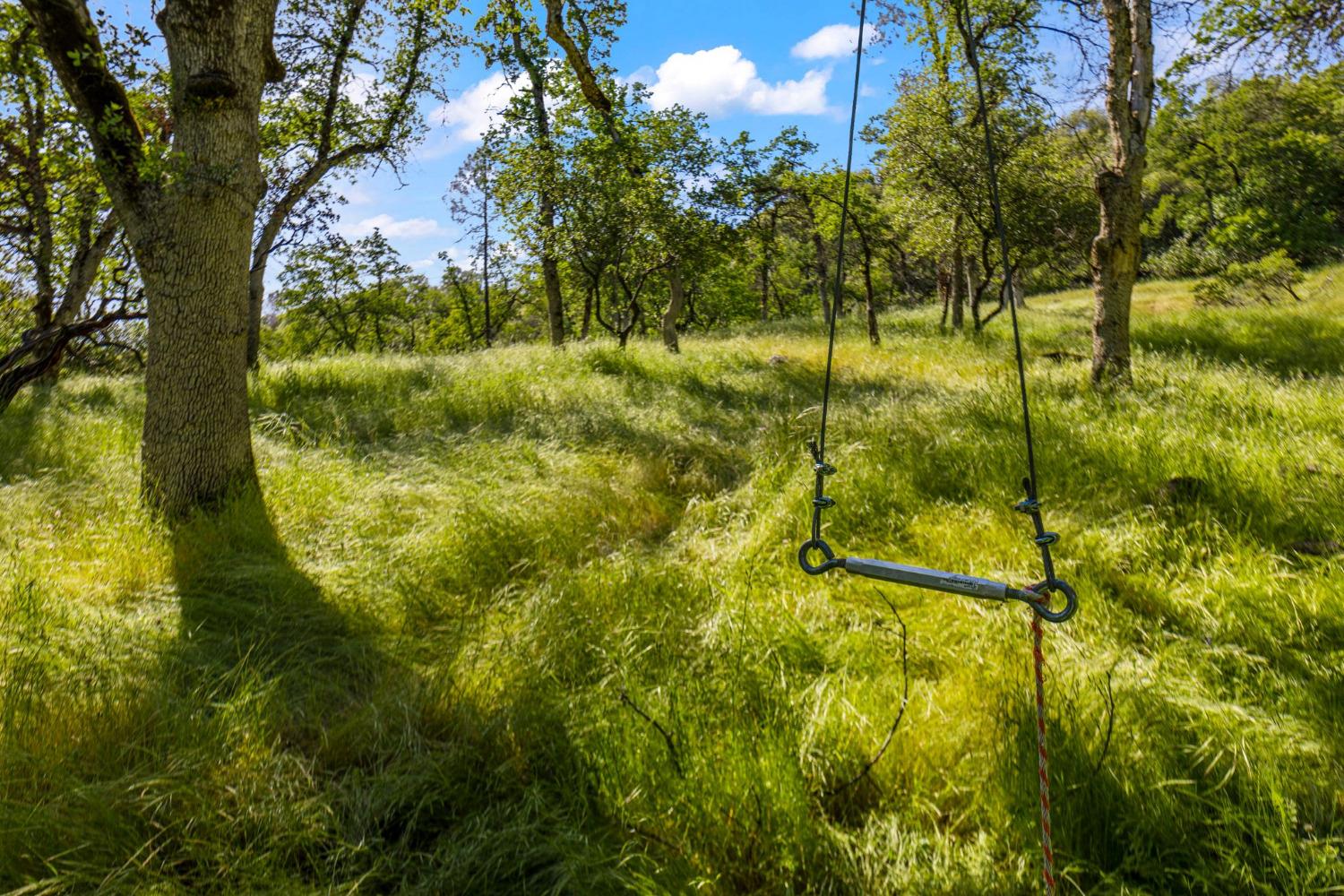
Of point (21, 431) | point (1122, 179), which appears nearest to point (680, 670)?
point (21, 431)

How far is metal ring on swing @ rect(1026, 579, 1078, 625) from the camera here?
1947 mm

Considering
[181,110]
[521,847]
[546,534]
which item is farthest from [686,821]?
[181,110]

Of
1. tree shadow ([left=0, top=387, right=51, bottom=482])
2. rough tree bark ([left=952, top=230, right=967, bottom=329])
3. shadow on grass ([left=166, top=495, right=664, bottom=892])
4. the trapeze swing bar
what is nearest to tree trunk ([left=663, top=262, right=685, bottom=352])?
rough tree bark ([left=952, top=230, right=967, bottom=329])

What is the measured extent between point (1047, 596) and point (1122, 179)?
7.23m

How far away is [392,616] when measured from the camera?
396cm

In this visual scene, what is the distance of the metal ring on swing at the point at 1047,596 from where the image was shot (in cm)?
195

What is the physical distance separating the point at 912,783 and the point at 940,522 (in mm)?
2509

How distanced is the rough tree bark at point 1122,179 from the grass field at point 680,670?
4.10 ft

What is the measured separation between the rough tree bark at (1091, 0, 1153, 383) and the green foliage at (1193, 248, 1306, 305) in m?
12.4

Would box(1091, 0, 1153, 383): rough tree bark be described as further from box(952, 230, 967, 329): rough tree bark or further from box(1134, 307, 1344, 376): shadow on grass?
box(952, 230, 967, 329): rough tree bark

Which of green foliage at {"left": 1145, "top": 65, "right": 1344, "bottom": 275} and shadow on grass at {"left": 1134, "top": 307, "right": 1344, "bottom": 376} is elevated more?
green foliage at {"left": 1145, "top": 65, "right": 1344, "bottom": 275}

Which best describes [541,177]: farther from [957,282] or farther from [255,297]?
[957,282]

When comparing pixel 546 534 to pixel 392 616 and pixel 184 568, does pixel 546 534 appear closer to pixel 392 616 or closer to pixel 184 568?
pixel 392 616

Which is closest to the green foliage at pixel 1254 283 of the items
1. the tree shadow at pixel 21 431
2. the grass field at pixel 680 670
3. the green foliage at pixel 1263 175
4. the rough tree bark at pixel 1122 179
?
the green foliage at pixel 1263 175
